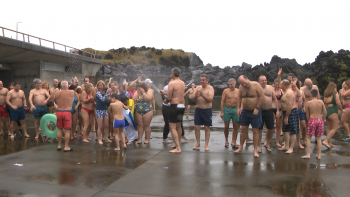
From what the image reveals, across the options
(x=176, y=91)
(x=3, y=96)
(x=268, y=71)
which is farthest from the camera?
(x=268, y=71)

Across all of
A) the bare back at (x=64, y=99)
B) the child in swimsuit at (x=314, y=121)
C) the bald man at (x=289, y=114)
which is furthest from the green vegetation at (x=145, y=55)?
the child in swimsuit at (x=314, y=121)

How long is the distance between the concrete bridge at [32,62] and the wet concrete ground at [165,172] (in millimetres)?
13499

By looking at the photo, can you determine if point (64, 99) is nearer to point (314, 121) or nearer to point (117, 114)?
point (117, 114)

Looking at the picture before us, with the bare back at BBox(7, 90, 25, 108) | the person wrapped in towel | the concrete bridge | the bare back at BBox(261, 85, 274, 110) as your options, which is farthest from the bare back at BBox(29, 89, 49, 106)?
the concrete bridge

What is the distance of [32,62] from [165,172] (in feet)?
67.1

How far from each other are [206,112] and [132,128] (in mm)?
2153

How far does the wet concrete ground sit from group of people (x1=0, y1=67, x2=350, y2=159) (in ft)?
1.47

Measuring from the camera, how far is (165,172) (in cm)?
509

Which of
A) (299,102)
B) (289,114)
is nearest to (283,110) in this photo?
(289,114)

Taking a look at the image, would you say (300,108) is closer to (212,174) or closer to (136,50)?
(212,174)

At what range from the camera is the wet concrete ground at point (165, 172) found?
417cm

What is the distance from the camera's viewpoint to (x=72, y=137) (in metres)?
8.63

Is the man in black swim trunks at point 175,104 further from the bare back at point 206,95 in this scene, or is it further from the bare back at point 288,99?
the bare back at point 288,99

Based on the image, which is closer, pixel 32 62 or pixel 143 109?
pixel 143 109
